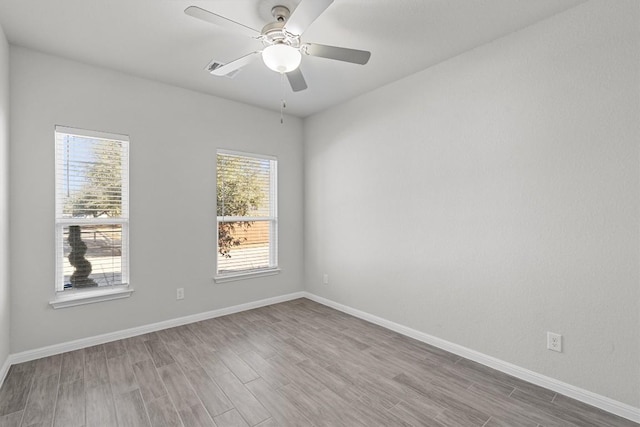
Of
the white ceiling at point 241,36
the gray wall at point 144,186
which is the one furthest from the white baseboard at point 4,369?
the white ceiling at point 241,36

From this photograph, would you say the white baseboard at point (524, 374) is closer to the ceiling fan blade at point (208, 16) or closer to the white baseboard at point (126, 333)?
the white baseboard at point (126, 333)

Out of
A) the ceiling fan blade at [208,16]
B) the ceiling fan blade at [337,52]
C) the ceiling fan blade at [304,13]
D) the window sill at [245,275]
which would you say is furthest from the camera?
the window sill at [245,275]

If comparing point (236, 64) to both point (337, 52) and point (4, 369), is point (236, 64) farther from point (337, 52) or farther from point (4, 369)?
point (4, 369)

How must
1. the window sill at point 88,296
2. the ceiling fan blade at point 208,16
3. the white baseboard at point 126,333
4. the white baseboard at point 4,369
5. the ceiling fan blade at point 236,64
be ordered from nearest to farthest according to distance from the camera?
the ceiling fan blade at point 208,16 < the ceiling fan blade at point 236,64 < the white baseboard at point 4,369 < the white baseboard at point 126,333 < the window sill at point 88,296

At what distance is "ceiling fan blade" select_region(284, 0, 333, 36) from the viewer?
1591mm

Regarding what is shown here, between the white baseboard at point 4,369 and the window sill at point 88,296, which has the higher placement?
the window sill at point 88,296

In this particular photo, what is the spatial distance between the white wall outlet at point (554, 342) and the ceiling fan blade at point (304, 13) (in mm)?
2622

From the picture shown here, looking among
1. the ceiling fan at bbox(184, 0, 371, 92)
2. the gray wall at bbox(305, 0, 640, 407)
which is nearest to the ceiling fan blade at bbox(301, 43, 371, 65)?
the ceiling fan at bbox(184, 0, 371, 92)

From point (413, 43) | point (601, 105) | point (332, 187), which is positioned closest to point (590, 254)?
point (601, 105)

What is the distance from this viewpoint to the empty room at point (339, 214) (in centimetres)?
202

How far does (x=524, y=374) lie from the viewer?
7.77 feet

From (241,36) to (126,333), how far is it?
3021 millimetres

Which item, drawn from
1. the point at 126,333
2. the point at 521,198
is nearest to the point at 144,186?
the point at 126,333

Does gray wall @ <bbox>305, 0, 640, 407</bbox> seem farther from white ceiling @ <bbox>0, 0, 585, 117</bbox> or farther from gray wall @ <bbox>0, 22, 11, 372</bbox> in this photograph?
gray wall @ <bbox>0, 22, 11, 372</bbox>
